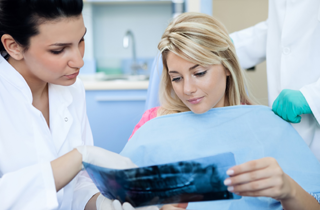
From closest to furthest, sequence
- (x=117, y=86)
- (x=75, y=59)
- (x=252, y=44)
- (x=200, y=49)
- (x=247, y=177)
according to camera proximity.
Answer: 1. (x=247, y=177)
2. (x=75, y=59)
3. (x=200, y=49)
4. (x=252, y=44)
5. (x=117, y=86)

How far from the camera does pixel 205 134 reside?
1072 mm

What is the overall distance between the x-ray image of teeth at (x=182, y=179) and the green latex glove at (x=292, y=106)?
417mm

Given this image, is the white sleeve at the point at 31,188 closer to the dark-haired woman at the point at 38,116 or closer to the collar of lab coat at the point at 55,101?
the dark-haired woman at the point at 38,116

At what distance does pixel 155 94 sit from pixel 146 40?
180 cm

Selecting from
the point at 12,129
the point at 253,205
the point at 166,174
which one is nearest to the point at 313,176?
the point at 253,205

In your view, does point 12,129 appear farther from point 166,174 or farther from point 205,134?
point 205,134

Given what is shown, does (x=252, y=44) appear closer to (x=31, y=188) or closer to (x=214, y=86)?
(x=214, y=86)

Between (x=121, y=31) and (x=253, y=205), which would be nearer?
(x=253, y=205)

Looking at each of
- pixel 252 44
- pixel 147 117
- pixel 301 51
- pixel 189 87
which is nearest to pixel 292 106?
pixel 301 51

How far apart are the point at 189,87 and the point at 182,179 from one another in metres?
0.39

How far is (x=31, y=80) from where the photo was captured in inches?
40.7

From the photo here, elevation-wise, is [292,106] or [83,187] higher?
[292,106]

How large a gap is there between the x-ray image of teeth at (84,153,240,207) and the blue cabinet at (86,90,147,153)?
1620 millimetres

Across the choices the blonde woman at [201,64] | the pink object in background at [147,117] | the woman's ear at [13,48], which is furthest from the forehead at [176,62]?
the woman's ear at [13,48]
